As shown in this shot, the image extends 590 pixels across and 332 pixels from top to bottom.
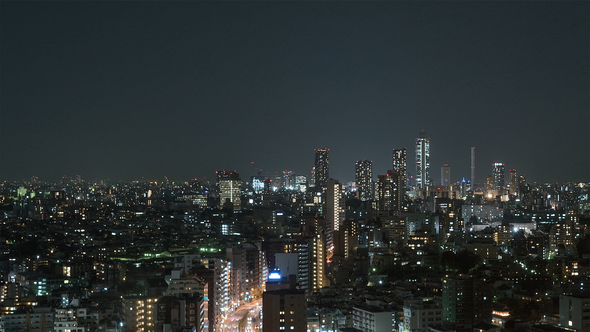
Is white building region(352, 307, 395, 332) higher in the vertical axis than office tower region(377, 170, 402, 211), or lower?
lower

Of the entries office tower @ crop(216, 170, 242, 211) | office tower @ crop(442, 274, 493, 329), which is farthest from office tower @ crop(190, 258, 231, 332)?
office tower @ crop(216, 170, 242, 211)

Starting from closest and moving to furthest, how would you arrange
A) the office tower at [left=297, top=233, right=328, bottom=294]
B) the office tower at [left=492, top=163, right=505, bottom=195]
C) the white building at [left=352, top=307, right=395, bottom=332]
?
the white building at [left=352, top=307, right=395, bottom=332], the office tower at [left=297, top=233, right=328, bottom=294], the office tower at [left=492, top=163, right=505, bottom=195]

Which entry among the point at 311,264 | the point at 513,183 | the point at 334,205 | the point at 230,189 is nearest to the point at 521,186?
the point at 513,183

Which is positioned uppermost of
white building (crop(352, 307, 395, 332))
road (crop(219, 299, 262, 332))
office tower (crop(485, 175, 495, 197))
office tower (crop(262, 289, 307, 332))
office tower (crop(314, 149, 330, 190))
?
office tower (crop(314, 149, 330, 190))

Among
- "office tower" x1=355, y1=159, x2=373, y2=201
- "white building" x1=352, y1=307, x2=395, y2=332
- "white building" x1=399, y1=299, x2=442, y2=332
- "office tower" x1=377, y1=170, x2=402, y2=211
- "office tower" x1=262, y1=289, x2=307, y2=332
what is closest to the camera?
"office tower" x1=262, y1=289, x2=307, y2=332

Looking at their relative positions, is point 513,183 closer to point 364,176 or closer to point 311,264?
point 364,176

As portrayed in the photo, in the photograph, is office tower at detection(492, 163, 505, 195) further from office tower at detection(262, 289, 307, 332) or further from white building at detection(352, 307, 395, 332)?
office tower at detection(262, 289, 307, 332)

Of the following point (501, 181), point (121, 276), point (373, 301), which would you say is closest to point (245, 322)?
point (373, 301)

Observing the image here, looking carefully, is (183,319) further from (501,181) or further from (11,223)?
(501,181)

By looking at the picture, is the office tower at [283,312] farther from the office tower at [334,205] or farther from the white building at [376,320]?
the office tower at [334,205]
